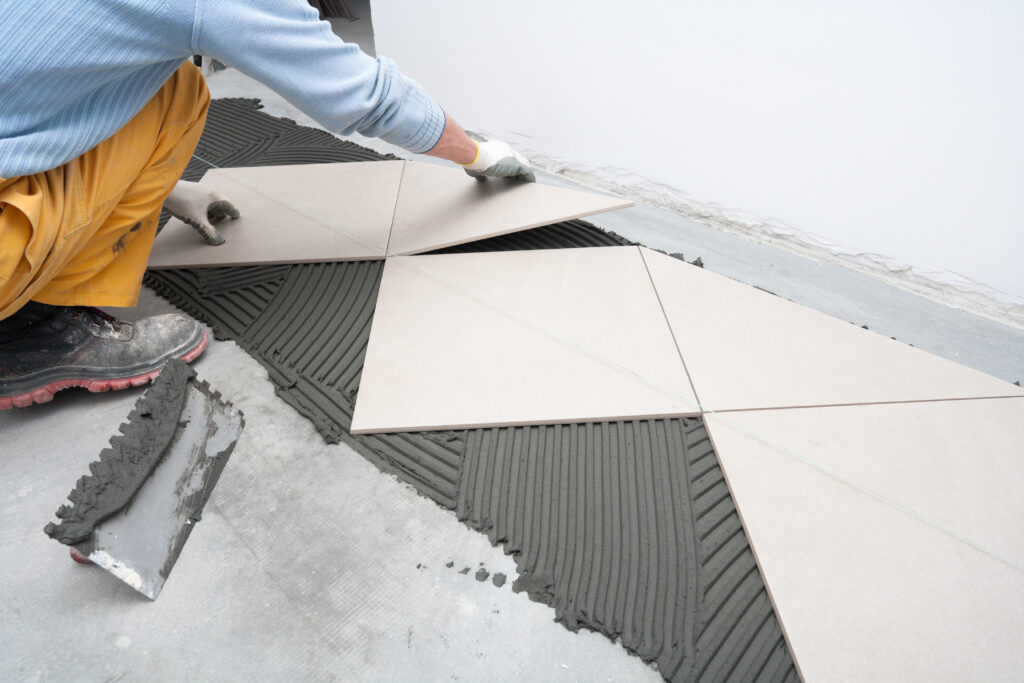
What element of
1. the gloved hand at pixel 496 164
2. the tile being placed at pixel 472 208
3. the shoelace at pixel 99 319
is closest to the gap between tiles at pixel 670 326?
the tile being placed at pixel 472 208

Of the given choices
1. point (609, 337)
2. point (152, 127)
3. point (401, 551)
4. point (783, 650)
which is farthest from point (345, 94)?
point (783, 650)

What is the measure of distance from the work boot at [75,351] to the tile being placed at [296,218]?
0.36m

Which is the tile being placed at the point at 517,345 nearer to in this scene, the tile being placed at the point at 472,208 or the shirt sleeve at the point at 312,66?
the tile being placed at the point at 472,208

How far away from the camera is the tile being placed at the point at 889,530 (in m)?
0.96

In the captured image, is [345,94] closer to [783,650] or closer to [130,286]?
[130,286]

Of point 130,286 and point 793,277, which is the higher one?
point 793,277

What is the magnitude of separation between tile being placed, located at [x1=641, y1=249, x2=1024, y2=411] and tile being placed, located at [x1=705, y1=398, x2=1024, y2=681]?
4cm

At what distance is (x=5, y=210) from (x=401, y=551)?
92 cm

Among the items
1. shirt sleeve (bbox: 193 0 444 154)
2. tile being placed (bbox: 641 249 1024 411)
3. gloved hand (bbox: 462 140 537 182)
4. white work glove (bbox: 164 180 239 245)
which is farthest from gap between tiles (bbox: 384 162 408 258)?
tile being placed (bbox: 641 249 1024 411)

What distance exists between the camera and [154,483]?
1151mm

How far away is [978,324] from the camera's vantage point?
1.66 m

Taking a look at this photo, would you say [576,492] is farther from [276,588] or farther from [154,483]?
[154,483]

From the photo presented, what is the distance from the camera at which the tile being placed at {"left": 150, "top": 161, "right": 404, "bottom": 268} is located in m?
1.75

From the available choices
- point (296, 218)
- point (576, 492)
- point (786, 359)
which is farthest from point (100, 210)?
point (786, 359)
